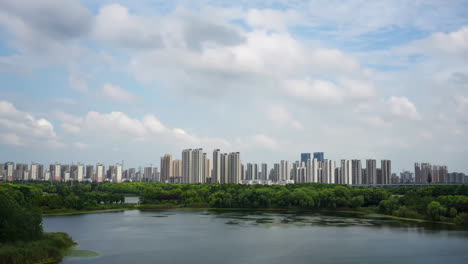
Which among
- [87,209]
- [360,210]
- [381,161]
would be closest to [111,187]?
[87,209]

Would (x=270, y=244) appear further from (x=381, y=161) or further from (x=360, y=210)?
(x=381, y=161)

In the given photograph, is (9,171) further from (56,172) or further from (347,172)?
(347,172)

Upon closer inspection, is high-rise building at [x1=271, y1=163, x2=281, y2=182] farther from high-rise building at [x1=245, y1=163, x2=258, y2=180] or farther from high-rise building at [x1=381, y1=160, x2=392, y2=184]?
high-rise building at [x1=381, y1=160, x2=392, y2=184]

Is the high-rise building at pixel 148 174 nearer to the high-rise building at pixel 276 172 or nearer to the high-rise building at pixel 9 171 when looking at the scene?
the high-rise building at pixel 9 171

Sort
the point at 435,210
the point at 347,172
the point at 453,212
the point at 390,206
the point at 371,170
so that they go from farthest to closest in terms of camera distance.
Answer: the point at 347,172 → the point at 371,170 → the point at 390,206 → the point at 435,210 → the point at 453,212

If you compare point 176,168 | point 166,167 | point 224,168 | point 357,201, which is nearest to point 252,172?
point 176,168

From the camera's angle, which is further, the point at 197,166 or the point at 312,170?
the point at 312,170
